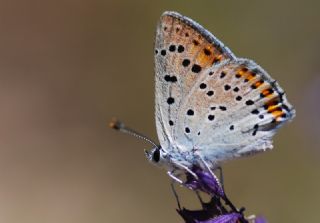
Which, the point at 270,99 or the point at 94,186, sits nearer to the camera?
the point at 270,99

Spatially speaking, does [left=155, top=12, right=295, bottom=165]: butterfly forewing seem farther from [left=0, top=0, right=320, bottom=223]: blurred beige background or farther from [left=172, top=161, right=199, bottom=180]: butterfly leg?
[left=0, top=0, right=320, bottom=223]: blurred beige background

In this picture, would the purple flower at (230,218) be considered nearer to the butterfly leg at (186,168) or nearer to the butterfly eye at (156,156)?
the butterfly leg at (186,168)

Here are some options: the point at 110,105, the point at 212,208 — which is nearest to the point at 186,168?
the point at 212,208

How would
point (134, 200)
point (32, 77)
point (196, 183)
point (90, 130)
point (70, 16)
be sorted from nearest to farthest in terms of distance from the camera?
1. point (196, 183)
2. point (134, 200)
3. point (90, 130)
4. point (32, 77)
5. point (70, 16)

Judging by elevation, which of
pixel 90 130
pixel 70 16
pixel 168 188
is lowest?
pixel 168 188

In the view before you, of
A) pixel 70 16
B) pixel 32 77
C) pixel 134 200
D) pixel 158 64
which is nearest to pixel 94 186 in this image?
pixel 134 200

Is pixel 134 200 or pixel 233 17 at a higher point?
pixel 233 17

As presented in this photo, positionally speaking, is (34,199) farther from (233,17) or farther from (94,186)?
(233,17)
